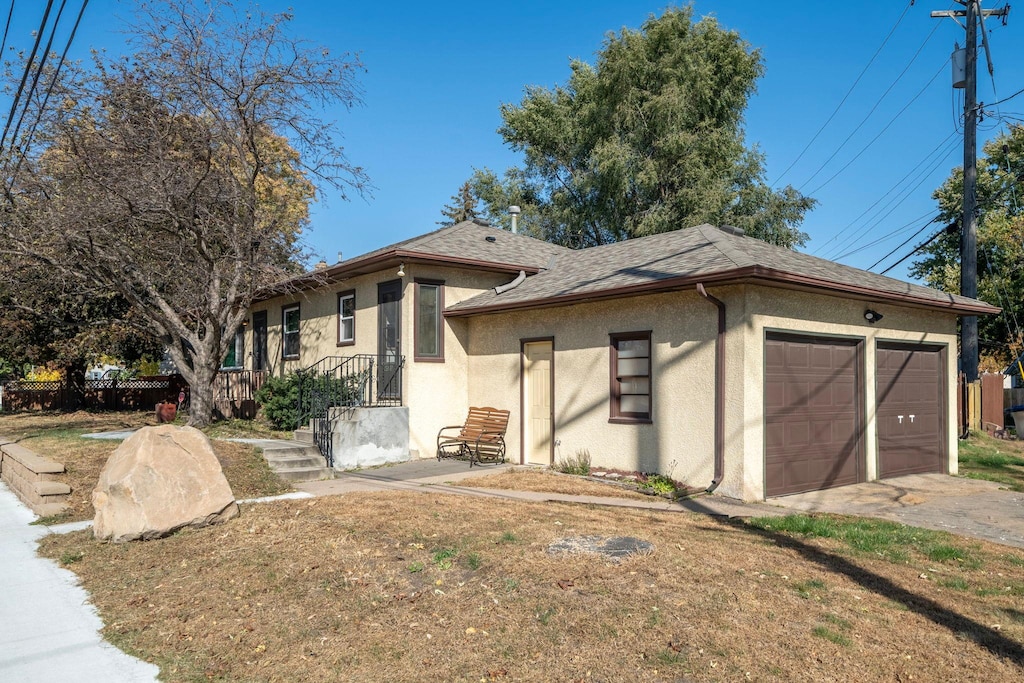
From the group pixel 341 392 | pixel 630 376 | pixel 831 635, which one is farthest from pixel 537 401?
pixel 831 635

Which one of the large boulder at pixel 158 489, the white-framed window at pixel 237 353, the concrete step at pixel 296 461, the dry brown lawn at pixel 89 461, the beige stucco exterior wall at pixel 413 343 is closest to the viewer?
the large boulder at pixel 158 489

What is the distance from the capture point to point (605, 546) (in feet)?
20.8

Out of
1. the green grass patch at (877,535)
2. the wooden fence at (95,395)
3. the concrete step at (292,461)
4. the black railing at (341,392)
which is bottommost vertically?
the green grass patch at (877,535)

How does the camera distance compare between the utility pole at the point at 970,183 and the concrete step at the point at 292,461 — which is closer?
the concrete step at the point at 292,461

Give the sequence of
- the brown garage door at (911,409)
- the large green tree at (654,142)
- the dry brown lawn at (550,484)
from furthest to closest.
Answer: the large green tree at (654,142) < the brown garage door at (911,409) < the dry brown lawn at (550,484)

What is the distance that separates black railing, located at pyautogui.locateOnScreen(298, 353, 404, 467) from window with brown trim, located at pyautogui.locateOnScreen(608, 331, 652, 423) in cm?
425

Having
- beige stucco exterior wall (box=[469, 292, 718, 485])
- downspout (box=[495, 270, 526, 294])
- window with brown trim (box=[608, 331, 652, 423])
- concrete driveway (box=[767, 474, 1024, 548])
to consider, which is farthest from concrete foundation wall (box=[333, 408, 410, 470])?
concrete driveway (box=[767, 474, 1024, 548])

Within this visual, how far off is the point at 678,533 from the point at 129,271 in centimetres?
1352

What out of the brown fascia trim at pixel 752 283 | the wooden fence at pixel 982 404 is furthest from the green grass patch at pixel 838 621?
the wooden fence at pixel 982 404

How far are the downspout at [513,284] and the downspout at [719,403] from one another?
5192 millimetres

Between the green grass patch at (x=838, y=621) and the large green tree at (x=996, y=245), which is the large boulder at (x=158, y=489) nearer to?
the green grass patch at (x=838, y=621)

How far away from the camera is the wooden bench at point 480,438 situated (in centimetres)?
1295

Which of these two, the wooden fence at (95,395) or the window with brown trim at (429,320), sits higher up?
the window with brown trim at (429,320)

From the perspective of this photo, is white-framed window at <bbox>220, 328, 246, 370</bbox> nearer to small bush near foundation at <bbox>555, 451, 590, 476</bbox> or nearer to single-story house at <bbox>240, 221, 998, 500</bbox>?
single-story house at <bbox>240, 221, 998, 500</bbox>
